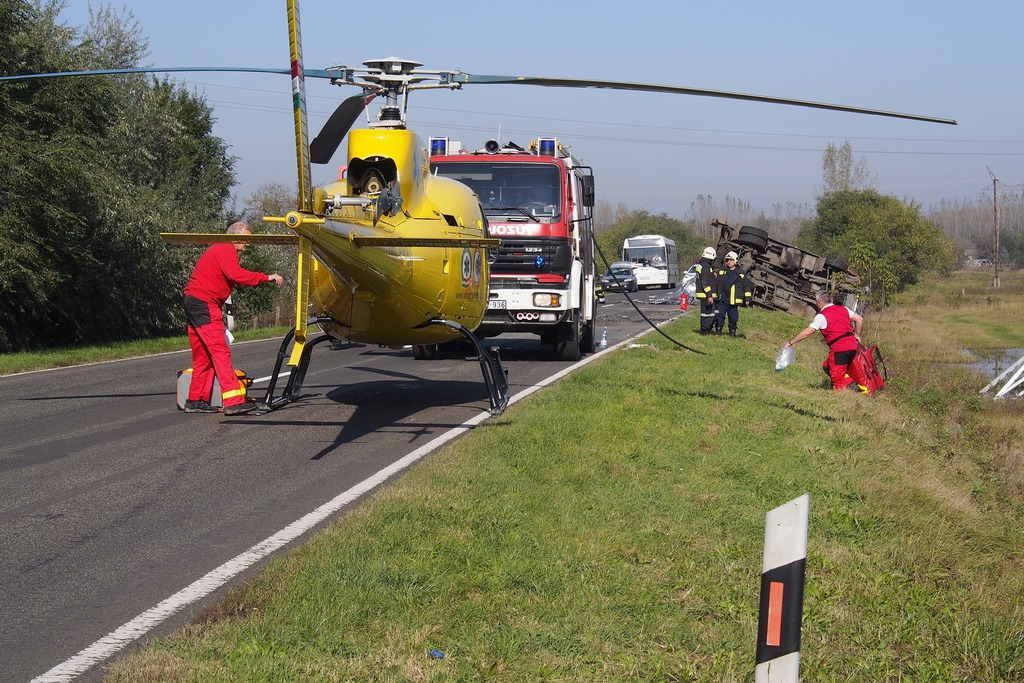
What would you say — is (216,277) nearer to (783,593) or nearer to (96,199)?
(783,593)

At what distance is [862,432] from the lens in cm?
1140

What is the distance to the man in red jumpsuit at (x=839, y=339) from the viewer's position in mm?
14672

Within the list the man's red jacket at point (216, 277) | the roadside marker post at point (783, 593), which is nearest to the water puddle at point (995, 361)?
the man's red jacket at point (216, 277)

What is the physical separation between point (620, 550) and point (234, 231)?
6.09 meters

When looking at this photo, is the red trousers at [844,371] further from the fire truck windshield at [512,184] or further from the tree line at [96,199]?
the tree line at [96,199]

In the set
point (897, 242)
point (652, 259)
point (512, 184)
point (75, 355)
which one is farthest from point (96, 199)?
point (652, 259)

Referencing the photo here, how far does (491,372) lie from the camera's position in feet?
35.8

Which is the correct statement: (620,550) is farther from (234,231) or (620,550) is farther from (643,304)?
(643,304)

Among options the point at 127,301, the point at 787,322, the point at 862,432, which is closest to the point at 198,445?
the point at 862,432

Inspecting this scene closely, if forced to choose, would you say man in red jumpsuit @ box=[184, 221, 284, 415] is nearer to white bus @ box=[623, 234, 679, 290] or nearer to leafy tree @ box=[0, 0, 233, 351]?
leafy tree @ box=[0, 0, 233, 351]

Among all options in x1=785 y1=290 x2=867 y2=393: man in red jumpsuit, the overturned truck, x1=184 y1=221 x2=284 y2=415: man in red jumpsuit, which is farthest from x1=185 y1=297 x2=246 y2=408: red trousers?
the overturned truck

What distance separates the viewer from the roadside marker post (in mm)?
3281

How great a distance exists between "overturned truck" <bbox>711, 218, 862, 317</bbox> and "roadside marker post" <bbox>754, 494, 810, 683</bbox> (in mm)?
29088

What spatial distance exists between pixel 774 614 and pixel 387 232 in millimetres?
6323
